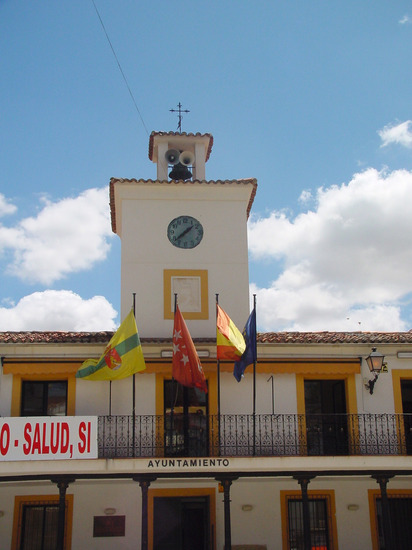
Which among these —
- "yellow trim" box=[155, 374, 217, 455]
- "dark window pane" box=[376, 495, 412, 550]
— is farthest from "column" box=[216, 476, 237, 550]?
"dark window pane" box=[376, 495, 412, 550]

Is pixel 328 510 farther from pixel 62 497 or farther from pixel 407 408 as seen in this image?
pixel 62 497

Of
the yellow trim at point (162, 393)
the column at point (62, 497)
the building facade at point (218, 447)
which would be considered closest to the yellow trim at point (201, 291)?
the building facade at point (218, 447)

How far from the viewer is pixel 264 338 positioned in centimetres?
1666

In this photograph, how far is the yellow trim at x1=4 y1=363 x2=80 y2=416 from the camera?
1598 cm

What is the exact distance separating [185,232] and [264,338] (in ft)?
13.3

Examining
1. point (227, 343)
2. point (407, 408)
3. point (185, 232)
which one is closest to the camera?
point (227, 343)

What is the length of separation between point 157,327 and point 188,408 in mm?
2459

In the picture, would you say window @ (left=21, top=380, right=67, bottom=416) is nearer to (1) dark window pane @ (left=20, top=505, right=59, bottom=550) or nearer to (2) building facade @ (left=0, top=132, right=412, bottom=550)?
(2) building facade @ (left=0, top=132, right=412, bottom=550)

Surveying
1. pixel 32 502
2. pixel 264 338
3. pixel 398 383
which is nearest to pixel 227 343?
pixel 264 338

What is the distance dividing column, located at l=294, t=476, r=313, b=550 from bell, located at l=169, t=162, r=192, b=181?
9.36 m

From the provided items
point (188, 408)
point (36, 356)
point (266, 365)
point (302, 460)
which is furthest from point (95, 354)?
point (302, 460)

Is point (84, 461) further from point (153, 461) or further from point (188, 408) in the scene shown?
point (188, 408)

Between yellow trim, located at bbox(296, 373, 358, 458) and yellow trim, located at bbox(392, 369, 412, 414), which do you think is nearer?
yellow trim, located at bbox(296, 373, 358, 458)

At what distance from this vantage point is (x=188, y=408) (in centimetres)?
1645
